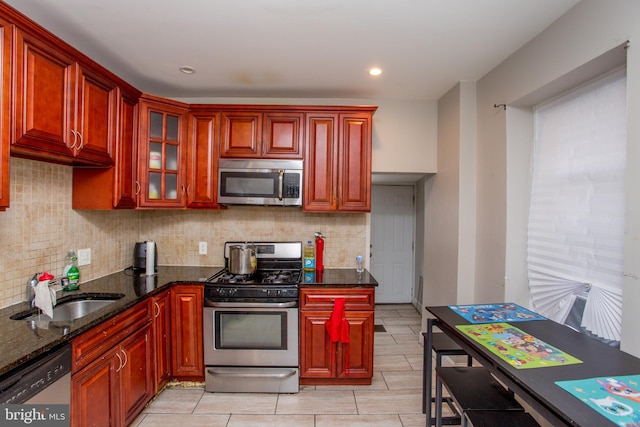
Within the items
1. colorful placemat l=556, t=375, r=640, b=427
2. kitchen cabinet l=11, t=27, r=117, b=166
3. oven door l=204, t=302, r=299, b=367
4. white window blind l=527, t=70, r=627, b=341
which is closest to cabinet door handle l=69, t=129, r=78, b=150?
kitchen cabinet l=11, t=27, r=117, b=166

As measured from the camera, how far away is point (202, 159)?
2855mm

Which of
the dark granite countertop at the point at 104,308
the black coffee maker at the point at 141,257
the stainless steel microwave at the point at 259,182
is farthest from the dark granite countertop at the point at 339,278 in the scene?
the black coffee maker at the point at 141,257

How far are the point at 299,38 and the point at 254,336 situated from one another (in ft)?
7.34

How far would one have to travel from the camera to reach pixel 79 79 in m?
1.96

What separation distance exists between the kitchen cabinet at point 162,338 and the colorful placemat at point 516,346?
211cm

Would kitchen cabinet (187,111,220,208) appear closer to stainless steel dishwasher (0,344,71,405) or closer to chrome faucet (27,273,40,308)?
chrome faucet (27,273,40,308)

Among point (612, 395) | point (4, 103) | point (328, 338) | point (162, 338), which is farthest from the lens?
point (328, 338)

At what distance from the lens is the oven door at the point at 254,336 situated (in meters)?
2.54

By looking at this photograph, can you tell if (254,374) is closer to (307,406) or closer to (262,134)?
(307,406)

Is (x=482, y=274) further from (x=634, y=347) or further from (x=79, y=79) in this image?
(x=79, y=79)

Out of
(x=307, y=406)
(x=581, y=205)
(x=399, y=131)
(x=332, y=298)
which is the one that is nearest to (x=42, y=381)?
(x=307, y=406)

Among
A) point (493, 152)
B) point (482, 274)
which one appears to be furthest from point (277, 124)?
point (482, 274)

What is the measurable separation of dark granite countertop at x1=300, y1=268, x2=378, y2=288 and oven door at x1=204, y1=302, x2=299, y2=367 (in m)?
0.28

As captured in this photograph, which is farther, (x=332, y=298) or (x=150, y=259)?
(x=150, y=259)
